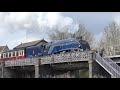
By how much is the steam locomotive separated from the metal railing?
311cm

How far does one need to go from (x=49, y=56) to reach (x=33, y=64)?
2429 millimetres

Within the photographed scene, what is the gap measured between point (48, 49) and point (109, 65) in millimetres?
8384

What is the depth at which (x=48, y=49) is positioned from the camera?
30.4m

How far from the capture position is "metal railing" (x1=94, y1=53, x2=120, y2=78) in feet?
75.0

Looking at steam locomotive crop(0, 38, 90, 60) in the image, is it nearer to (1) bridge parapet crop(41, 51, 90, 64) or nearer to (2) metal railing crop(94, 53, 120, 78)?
(1) bridge parapet crop(41, 51, 90, 64)

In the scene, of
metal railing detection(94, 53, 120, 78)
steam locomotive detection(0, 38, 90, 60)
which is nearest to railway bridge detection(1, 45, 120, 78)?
metal railing detection(94, 53, 120, 78)

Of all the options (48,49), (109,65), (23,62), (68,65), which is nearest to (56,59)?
(68,65)
